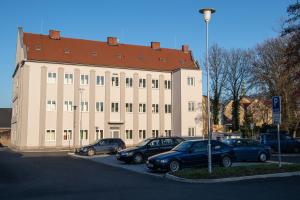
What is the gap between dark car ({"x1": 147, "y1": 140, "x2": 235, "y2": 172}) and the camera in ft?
62.6

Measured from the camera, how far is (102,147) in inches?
1458

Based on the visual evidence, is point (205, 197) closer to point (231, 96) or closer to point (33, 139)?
point (33, 139)

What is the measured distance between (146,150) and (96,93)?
32.2 metres

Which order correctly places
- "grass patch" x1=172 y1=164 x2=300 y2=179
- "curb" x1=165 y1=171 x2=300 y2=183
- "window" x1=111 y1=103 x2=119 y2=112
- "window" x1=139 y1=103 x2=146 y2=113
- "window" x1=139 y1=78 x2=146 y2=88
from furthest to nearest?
"window" x1=139 y1=78 x2=146 y2=88, "window" x1=139 y1=103 x2=146 y2=113, "window" x1=111 y1=103 x2=119 y2=112, "grass patch" x1=172 y1=164 x2=300 y2=179, "curb" x1=165 y1=171 x2=300 y2=183

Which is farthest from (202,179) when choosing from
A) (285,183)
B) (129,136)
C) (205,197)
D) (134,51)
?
(134,51)

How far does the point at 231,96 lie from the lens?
65.1 m

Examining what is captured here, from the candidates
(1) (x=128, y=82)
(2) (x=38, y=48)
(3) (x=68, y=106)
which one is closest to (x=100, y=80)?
(1) (x=128, y=82)

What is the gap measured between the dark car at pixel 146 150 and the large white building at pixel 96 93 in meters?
28.3

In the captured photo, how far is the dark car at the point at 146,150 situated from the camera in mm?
25516

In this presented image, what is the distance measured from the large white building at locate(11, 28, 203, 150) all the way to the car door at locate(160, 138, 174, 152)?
28454 mm

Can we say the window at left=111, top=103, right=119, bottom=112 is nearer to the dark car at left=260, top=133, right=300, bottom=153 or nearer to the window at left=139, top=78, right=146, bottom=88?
the window at left=139, top=78, right=146, bottom=88

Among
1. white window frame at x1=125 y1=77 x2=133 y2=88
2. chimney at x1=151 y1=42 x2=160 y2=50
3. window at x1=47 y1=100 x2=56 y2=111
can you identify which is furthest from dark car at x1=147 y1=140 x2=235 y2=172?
chimney at x1=151 y1=42 x2=160 y2=50

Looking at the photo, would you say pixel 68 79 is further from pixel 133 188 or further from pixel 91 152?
pixel 133 188

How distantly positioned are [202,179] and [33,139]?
39.7m
